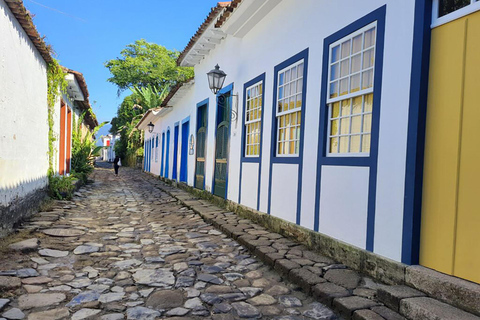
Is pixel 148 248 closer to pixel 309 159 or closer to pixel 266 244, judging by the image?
pixel 266 244

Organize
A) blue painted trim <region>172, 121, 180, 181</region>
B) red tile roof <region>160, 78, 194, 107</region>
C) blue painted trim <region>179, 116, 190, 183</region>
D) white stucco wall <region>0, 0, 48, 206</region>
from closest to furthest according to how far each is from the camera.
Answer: white stucco wall <region>0, 0, 48, 206</region>
red tile roof <region>160, 78, 194, 107</region>
blue painted trim <region>179, 116, 190, 183</region>
blue painted trim <region>172, 121, 180, 181</region>

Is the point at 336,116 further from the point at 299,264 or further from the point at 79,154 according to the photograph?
the point at 79,154

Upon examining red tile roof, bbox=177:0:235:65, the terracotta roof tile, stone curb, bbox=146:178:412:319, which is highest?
red tile roof, bbox=177:0:235:65

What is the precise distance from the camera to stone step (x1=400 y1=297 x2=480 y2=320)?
7.52 ft

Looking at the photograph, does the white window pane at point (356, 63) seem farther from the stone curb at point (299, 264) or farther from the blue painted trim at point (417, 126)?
the stone curb at point (299, 264)

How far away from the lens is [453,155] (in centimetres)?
265

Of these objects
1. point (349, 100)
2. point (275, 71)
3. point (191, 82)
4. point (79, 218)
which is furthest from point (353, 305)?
point (191, 82)

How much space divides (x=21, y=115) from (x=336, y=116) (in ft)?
15.2

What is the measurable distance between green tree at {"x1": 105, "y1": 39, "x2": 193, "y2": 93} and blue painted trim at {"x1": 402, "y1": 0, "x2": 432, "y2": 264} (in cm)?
2987

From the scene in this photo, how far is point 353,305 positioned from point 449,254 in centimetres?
82

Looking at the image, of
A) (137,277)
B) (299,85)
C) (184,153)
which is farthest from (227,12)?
(184,153)

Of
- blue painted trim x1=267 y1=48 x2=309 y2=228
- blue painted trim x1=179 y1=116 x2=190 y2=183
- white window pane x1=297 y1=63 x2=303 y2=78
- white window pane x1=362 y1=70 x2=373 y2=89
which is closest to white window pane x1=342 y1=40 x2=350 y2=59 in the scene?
white window pane x1=362 y1=70 x2=373 y2=89

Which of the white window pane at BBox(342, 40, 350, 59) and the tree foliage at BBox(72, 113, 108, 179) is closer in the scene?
the white window pane at BBox(342, 40, 350, 59)

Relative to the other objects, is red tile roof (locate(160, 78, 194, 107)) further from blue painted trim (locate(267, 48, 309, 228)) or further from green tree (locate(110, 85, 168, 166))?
green tree (locate(110, 85, 168, 166))
